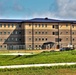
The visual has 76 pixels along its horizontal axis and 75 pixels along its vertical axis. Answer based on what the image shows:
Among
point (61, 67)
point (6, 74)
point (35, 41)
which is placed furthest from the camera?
point (35, 41)

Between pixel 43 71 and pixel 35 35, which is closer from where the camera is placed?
pixel 43 71

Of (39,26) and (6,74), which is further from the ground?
(39,26)

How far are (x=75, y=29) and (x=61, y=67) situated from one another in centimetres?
6003

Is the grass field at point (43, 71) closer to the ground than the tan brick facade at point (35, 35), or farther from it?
closer to the ground

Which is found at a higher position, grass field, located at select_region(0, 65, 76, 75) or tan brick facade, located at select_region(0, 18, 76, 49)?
tan brick facade, located at select_region(0, 18, 76, 49)

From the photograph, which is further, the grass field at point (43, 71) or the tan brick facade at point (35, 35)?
the tan brick facade at point (35, 35)

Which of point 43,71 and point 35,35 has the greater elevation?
point 35,35

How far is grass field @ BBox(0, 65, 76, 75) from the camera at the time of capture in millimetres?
16734

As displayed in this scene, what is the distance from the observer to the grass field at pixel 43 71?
54.9 ft

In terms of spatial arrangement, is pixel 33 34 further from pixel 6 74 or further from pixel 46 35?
pixel 6 74

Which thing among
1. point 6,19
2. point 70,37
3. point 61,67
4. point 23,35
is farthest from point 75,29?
point 61,67

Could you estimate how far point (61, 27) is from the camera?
252 feet

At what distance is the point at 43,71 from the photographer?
17.4 meters

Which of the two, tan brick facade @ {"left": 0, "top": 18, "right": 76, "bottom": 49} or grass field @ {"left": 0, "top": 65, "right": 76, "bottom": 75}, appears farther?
tan brick facade @ {"left": 0, "top": 18, "right": 76, "bottom": 49}
